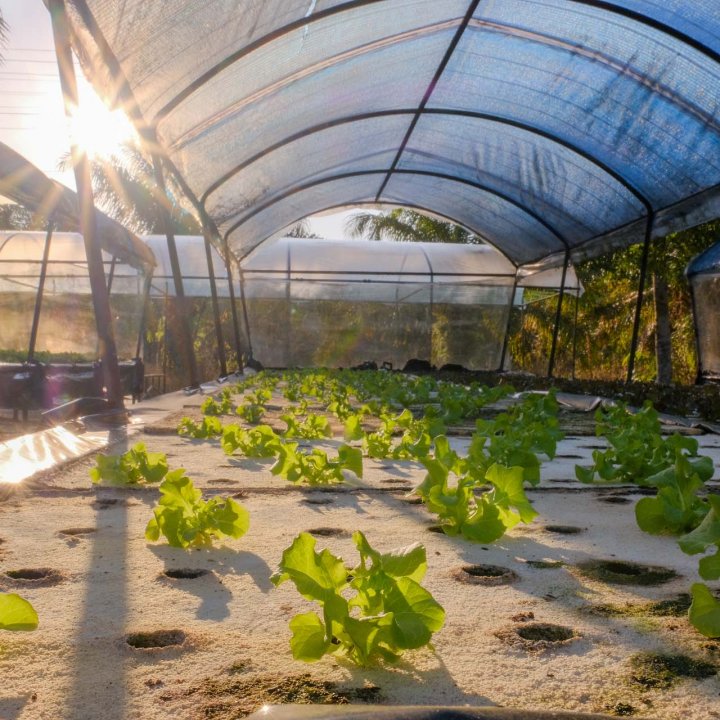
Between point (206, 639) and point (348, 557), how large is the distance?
590 millimetres

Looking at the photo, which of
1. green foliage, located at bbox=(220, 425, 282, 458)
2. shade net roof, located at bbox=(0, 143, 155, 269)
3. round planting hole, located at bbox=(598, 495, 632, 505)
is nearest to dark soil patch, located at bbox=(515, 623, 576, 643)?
round planting hole, located at bbox=(598, 495, 632, 505)

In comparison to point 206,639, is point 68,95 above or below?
above

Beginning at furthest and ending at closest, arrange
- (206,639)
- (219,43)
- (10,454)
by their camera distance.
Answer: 1. (219,43)
2. (10,454)
3. (206,639)

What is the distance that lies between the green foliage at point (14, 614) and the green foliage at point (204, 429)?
2.96 meters

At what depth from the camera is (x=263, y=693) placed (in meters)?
1.07

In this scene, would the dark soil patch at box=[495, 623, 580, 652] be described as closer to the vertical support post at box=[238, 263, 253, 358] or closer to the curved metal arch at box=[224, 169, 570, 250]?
the curved metal arch at box=[224, 169, 570, 250]

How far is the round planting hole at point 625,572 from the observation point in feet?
5.47

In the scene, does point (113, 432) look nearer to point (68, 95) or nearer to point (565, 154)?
point (68, 95)

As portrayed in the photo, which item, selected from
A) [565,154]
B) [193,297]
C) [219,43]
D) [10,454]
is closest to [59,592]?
[10,454]

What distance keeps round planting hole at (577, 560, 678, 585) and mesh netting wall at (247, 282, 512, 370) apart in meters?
16.2

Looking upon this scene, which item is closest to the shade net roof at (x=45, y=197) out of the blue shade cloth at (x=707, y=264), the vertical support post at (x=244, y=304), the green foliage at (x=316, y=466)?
the green foliage at (x=316, y=466)

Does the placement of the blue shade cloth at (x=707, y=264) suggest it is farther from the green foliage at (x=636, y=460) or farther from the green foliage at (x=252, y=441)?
the green foliage at (x=252, y=441)

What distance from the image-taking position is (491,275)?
17.5m

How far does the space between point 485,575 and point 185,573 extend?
0.62m
